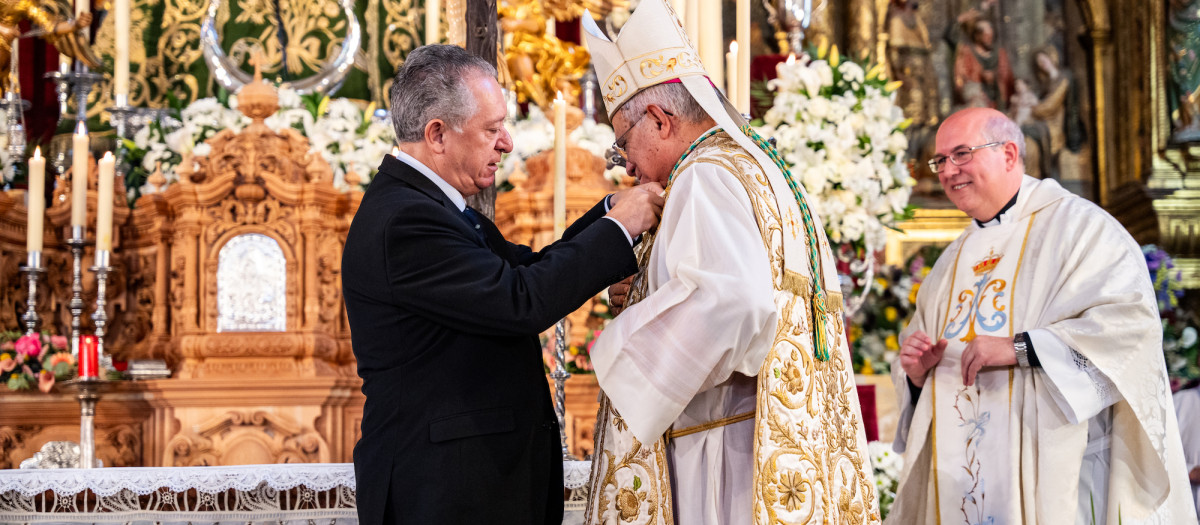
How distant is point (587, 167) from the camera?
4.54 m

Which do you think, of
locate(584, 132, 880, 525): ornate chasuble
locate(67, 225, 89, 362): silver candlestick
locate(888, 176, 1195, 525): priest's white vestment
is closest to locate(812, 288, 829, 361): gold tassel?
locate(584, 132, 880, 525): ornate chasuble

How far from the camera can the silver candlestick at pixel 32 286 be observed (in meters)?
4.06

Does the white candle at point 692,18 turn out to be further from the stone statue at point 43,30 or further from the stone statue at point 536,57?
the stone statue at point 43,30

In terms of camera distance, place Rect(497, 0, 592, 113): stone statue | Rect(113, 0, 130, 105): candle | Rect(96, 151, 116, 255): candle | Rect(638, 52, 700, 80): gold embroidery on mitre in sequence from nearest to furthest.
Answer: Rect(638, 52, 700, 80): gold embroidery on mitre, Rect(96, 151, 116, 255): candle, Rect(113, 0, 130, 105): candle, Rect(497, 0, 592, 113): stone statue

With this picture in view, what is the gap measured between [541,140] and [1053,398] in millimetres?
2183

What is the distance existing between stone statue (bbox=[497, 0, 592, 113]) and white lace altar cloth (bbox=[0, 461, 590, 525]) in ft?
7.99

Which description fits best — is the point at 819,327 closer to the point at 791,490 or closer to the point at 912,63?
the point at 791,490

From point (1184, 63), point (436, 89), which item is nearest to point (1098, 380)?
point (436, 89)

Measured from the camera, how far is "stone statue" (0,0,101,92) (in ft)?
15.6

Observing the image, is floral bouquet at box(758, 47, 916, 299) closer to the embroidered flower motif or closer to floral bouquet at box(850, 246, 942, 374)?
floral bouquet at box(850, 246, 942, 374)

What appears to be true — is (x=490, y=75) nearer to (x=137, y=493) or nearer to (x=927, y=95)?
(x=137, y=493)

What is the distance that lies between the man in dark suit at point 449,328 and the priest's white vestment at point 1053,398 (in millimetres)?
1531

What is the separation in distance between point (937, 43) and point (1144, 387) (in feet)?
13.1

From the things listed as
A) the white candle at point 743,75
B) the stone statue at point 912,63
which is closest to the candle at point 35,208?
the white candle at point 743,75
